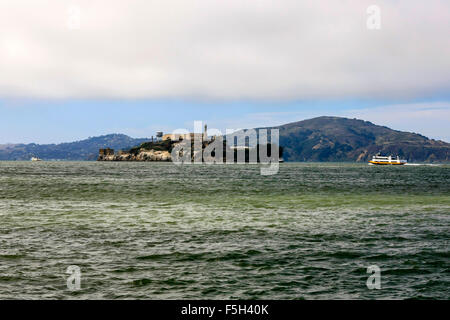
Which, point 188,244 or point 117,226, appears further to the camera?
point 117,226

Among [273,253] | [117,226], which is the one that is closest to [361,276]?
[273,253]

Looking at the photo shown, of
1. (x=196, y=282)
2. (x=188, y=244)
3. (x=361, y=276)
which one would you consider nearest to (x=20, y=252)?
(x=188, y=244)

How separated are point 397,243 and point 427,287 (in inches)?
320

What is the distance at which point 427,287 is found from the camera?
14781mm
